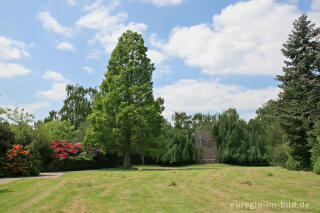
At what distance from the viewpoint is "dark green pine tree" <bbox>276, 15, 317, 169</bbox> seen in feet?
55.2

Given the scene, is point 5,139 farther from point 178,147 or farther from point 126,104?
point 178,147

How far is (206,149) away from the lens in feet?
108

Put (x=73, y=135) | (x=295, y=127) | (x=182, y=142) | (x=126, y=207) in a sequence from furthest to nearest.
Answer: (x=73, y=135) < (x=182, y=142) < (x=295, y=127) < (x=126, y=207)

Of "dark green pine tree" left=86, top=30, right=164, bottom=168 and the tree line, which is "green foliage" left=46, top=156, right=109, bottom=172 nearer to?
the tree line

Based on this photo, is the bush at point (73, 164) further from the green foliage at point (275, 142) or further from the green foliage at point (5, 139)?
the green foliage at point (275, 142)

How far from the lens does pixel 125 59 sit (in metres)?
20.2

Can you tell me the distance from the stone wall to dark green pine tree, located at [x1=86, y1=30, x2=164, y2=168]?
14050 millimetres

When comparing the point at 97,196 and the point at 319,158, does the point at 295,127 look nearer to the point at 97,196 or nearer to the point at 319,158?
the point at 319,158

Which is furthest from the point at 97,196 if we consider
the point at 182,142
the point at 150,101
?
the point at 182,142

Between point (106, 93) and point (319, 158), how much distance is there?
15687mm

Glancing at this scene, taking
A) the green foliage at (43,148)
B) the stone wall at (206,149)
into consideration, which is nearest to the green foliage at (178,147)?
the stone wall at (206,149)

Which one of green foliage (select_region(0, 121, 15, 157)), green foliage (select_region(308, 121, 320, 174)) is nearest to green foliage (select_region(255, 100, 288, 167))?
green foliage (select_region(308, 121, 320, 174))

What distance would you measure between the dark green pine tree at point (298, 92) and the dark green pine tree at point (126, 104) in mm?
9470

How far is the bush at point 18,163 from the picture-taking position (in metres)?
13.7
